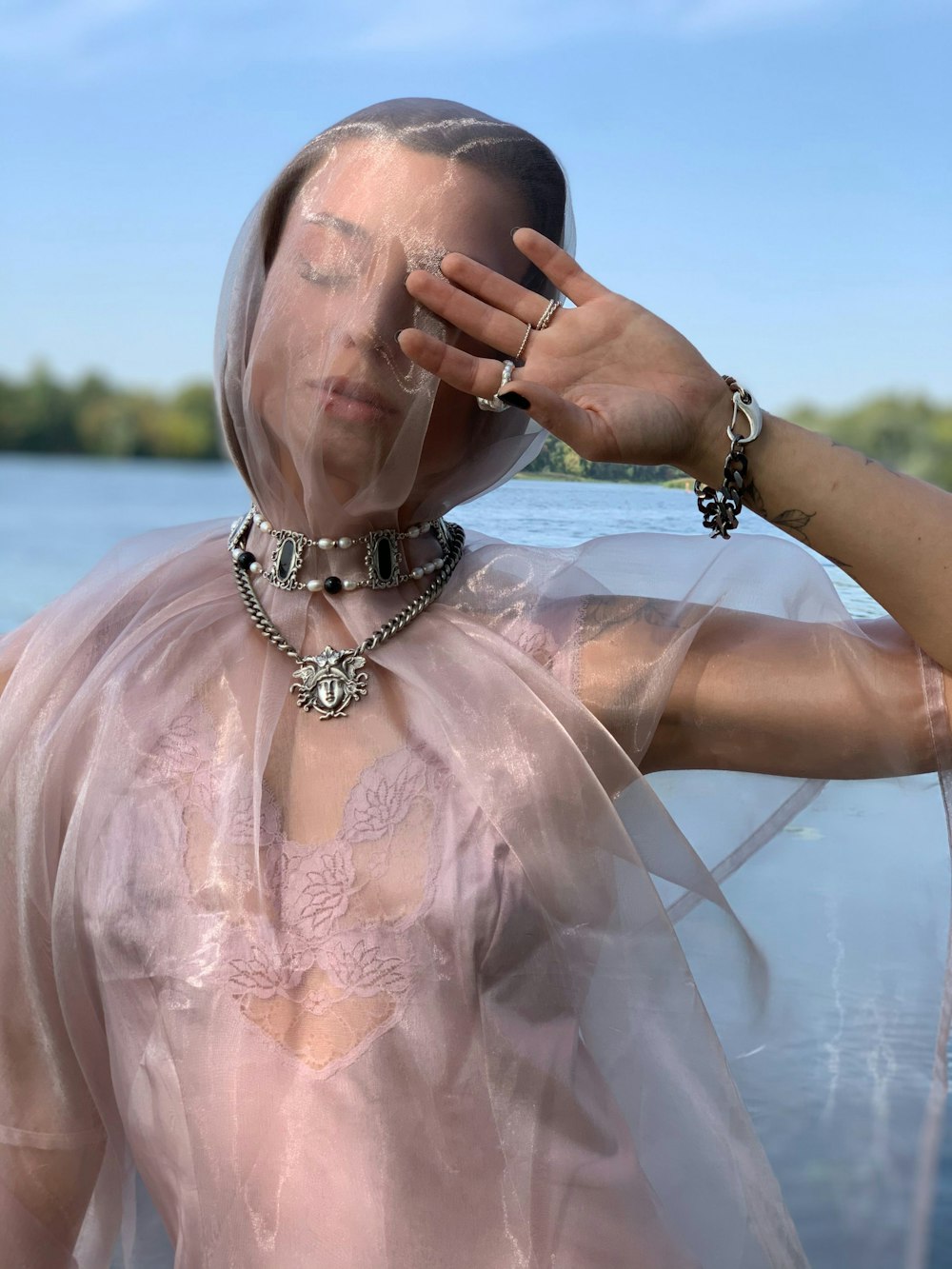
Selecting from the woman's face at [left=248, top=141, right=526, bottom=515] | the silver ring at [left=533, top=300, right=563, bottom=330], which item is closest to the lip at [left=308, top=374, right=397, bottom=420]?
the woman's face at [left=248, top=141, right=526, bottom=515]

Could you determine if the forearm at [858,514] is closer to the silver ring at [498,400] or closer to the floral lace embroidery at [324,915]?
the silver ring at [498,400]

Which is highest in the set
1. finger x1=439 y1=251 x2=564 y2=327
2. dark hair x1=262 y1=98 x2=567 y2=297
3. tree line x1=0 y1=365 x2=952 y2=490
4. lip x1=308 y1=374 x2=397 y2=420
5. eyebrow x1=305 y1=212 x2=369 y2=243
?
dark hair x1=262 y1=98 x2=567 y2=297

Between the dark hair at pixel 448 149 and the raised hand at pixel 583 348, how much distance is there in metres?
0.07

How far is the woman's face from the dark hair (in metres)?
0.01

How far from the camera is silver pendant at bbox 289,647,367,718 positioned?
860mm

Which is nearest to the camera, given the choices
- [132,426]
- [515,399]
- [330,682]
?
[515,399]

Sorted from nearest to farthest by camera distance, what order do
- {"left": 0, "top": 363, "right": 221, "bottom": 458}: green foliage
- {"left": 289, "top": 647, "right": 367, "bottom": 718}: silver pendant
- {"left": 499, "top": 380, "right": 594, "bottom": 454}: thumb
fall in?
{"left": 499, "top": 380, "right": 594, "bottom": 454}: thumb, {"left": 289, "top": 647, "right": 367, "bottom": 718}: silver pendant, {"left": 0, "top": 363, "right": 221, "bottom": 458}: green foliage

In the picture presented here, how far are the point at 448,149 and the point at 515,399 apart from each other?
195 millimetres

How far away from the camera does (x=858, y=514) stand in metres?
0.79

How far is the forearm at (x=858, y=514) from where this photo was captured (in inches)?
31.0

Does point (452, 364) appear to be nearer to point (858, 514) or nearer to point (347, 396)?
point (347, 396)

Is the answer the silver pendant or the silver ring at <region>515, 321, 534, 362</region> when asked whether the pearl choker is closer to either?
the silver pendant

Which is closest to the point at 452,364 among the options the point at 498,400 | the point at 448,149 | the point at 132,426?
the point at 498,400

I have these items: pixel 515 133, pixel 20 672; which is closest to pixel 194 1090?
pixel 20 672
